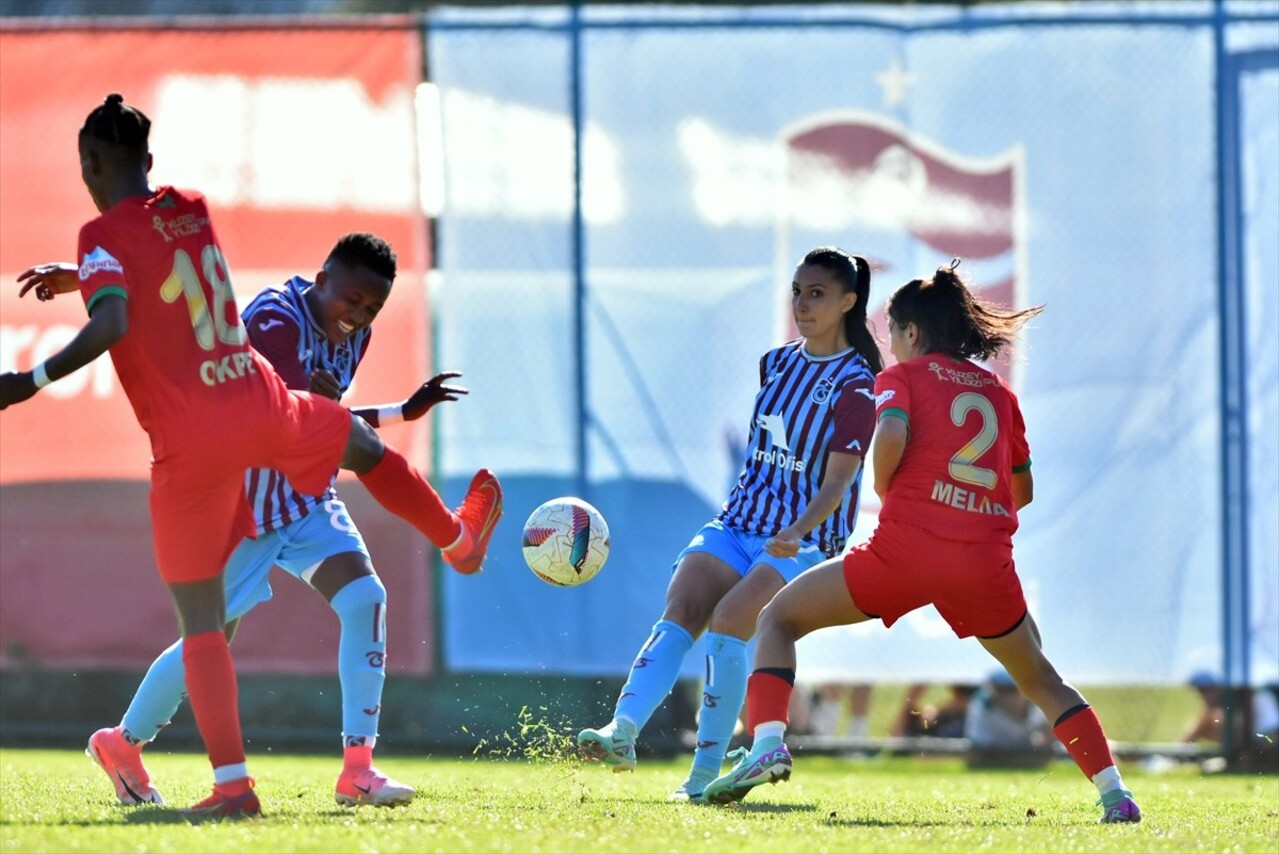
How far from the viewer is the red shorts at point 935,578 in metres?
5.23

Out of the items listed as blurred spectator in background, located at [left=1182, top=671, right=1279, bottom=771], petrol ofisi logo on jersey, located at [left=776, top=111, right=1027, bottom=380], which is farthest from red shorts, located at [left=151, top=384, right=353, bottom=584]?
blurred spectator in background, located at [left=1182, top=671, right=1279, bottom=771]

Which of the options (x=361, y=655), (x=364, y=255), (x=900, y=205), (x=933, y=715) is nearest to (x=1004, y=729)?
(x=933, y=715)

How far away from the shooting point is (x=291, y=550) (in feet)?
18.3

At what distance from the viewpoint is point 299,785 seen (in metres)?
6.45

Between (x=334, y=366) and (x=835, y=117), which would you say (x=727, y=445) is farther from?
(x=334, y=366)

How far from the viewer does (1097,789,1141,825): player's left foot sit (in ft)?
17.3

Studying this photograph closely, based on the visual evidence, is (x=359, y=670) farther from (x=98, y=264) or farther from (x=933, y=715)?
(x=933, y=715)

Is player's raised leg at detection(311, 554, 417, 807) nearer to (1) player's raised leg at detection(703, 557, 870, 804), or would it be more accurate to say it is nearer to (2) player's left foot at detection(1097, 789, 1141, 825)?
(1) player's raised leg at detection(703, 557, 870, 804)

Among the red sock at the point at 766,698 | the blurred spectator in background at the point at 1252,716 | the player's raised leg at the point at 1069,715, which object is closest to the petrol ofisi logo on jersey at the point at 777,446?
the red sock at the point at 766,698

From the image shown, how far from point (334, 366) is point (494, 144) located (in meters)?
4.38

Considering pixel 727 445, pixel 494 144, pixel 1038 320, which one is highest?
pixel 494 144

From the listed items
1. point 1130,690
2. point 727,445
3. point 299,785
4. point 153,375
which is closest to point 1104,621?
point 1130,690

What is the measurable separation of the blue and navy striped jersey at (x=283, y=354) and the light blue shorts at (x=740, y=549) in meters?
1.32

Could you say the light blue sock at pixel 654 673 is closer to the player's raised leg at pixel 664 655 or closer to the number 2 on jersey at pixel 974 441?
the player's raised leg at pixel 664 655
